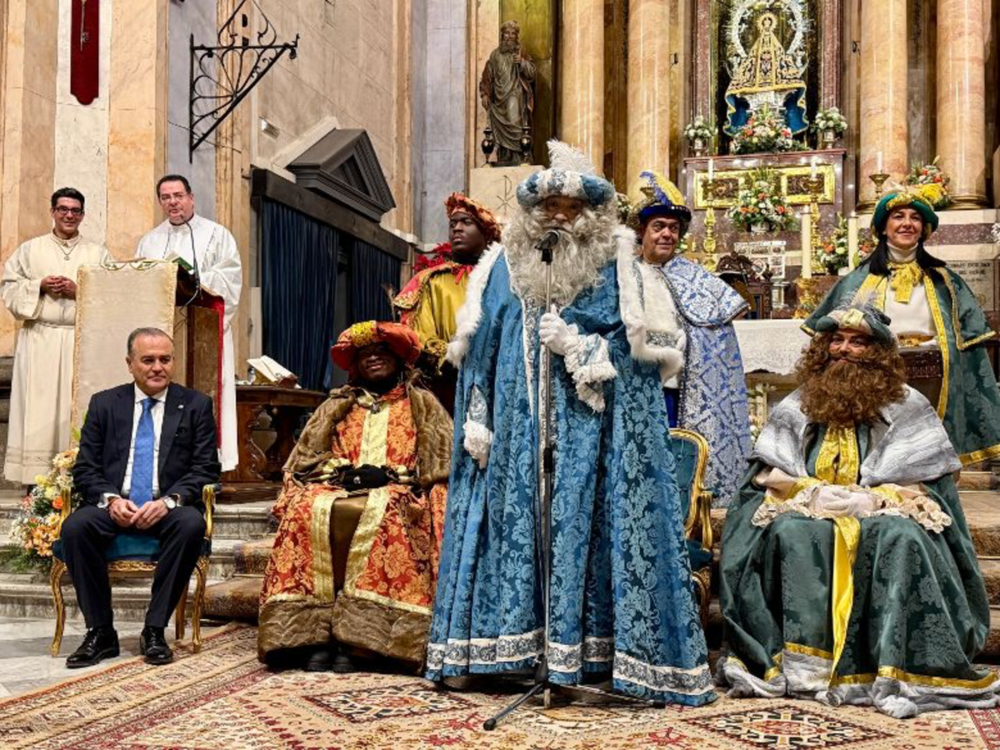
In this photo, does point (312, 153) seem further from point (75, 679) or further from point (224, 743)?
point (224, 743)

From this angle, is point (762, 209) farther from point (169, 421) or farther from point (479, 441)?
point (479, 441)

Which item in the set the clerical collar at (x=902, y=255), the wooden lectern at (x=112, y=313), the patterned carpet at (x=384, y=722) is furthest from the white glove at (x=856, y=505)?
the wooden lectern at (x=112, y=313)

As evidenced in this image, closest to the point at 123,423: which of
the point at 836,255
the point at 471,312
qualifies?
the point at 471,312

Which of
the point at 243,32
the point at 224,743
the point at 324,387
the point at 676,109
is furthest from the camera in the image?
the point at 676,109

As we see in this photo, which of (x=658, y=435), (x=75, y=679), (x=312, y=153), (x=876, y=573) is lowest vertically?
(x=75, y=679)

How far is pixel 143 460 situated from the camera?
5289mm

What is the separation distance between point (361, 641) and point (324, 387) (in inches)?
318

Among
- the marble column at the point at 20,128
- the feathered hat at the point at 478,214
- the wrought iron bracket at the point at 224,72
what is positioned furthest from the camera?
the wrought iron bracket at the point at 224,72

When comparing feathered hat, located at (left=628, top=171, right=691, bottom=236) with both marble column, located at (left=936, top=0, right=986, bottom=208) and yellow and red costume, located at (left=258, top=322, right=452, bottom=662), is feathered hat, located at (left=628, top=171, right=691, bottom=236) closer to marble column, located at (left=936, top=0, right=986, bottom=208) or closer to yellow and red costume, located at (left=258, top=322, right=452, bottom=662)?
yellow and red costume, located at (left=258, top=322, right=452, bottom=662)

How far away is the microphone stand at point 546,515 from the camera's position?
4.05 m

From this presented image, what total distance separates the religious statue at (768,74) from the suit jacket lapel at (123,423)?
37.6ft

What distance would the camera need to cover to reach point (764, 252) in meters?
13.3

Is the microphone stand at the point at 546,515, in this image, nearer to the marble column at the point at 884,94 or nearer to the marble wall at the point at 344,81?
the marble wall at the point at 344,81

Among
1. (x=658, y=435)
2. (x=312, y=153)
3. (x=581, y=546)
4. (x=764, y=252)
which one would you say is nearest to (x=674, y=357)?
(x=658, y=435)
